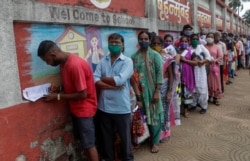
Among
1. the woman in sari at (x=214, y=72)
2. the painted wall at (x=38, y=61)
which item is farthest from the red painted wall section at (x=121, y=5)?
the woman in sari at (x=214, y=72)

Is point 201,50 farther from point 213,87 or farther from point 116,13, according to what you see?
point 116,13

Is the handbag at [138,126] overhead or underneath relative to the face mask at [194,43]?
underneath

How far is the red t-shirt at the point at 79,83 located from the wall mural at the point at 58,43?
0.22 m

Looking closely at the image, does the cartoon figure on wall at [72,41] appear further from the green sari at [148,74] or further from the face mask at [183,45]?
the face mask at [183,45]

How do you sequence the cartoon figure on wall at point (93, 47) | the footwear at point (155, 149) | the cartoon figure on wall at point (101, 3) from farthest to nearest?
the footwear at point (155, 149), the cartoon figure on wall at point (101, 3), the cartoon figure on wall at point (93, 47)

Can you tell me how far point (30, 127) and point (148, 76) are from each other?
1.58 meters

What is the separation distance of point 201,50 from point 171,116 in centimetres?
167

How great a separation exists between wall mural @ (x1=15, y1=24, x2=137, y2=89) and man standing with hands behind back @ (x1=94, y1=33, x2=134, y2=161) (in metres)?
0.45

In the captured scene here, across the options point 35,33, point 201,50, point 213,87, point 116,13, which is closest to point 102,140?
point 35,33

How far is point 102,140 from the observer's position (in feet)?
10.6

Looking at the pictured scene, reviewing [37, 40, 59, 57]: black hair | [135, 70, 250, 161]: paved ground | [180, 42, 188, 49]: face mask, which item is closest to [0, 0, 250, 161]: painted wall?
[37, 40, 59, 57]: black hair

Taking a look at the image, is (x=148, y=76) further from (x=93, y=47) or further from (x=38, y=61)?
(x=38, y=61)

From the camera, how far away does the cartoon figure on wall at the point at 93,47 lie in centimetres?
344

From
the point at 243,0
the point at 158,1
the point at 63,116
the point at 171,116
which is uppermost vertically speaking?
the point at 243,0
